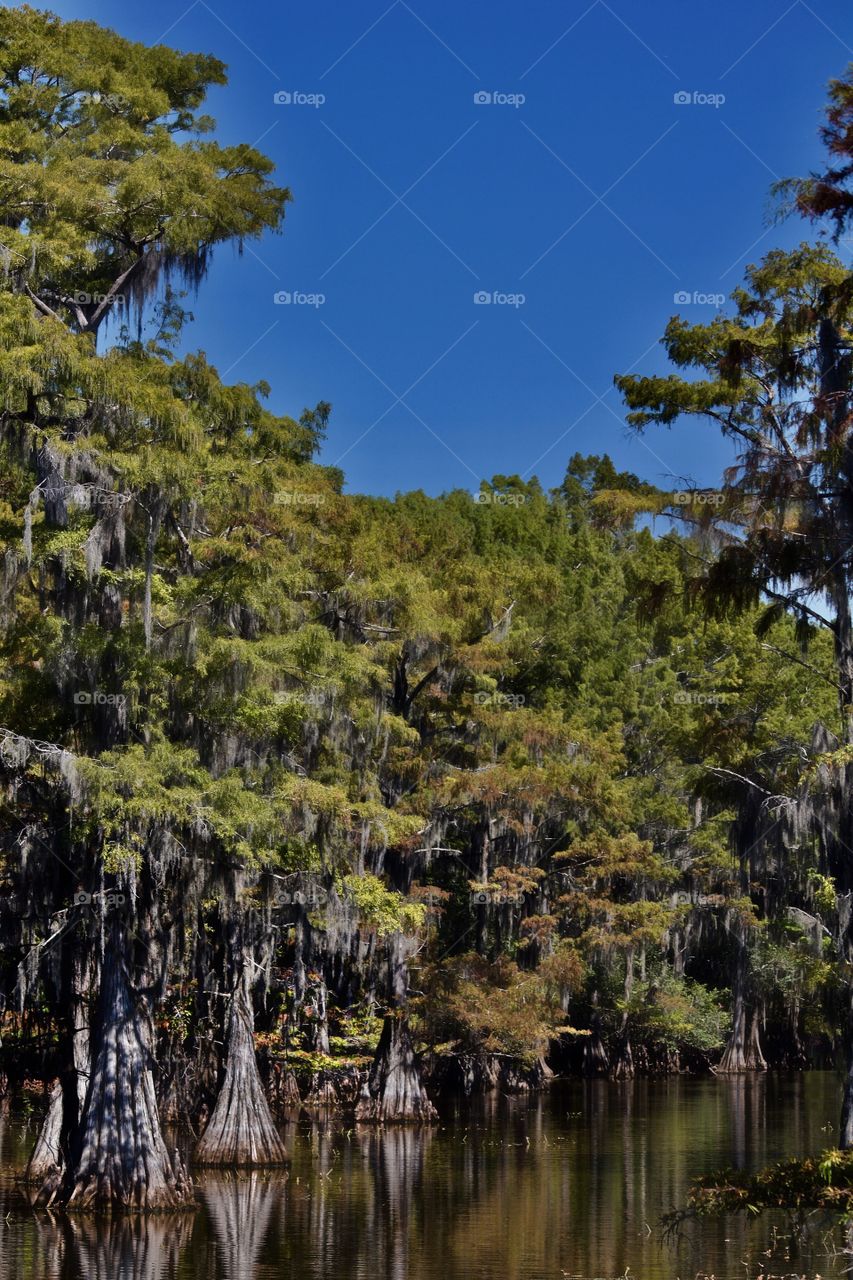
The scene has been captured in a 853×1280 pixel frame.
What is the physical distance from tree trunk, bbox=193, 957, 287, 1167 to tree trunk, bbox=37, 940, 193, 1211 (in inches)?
120

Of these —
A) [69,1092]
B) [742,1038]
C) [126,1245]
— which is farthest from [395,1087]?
[742,1038]

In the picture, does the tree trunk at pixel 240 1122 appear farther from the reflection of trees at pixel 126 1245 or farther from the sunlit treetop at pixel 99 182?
the sunlit treetop at pixel 99 182

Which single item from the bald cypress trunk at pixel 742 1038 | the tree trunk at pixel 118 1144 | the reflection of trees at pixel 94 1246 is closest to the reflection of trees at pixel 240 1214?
the reflection of trees at pixel 94 1246

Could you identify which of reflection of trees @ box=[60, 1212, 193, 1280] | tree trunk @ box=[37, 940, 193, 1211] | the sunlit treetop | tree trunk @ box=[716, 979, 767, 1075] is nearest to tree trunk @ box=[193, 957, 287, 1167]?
tree trunk @ box=[37, 940, 193, 1211]

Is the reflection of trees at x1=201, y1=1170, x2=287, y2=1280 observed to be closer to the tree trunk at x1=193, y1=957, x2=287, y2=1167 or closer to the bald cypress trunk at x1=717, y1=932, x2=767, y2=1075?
the tree trunk at x1=193, y1=957, x2=287, y2=1167

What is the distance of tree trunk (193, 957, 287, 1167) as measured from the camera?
2080 centimetres

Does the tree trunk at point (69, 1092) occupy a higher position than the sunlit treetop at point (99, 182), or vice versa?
the sunlit treetop at point (99, 182)

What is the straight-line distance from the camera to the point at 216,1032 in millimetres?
26109

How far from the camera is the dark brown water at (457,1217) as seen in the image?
14570 mm

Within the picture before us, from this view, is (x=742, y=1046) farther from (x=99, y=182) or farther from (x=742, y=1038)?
(x=99, y=182)

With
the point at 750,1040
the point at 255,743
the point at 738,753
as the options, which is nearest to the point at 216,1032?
the point at 255,743

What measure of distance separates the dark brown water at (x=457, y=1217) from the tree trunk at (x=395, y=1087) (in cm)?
80

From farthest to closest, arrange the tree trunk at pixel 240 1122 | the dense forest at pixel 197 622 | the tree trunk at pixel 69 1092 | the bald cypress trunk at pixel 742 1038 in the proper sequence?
the bald cypress trunk at pixel 742 1038 → the tree trunk at pixel 240 1122 → the tree trunk at pixel 69 1092 → the dense forest at pixel 197 622

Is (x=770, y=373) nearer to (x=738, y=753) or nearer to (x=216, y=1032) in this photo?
(x=738, y=753)
